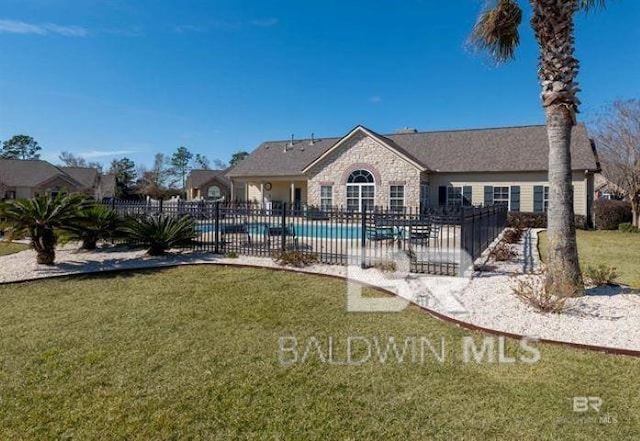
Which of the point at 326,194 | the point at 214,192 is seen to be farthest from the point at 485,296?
the point at 214,192

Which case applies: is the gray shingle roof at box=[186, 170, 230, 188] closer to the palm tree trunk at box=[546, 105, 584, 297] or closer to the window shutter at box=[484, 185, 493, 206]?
the window shutter at box=[484, 185, 493, 206]

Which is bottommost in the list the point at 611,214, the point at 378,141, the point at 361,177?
the point at 611,214

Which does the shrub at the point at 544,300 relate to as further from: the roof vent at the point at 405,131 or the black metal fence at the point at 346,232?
the roof vent at the point at 405,131

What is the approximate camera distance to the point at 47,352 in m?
5.08

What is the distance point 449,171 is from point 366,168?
5783 mm

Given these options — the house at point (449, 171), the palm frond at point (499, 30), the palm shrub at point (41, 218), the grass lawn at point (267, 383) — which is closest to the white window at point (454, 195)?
the house at point (449, 171)

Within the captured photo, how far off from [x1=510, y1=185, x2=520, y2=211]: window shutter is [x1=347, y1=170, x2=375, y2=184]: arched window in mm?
9156

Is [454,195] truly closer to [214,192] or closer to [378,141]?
[378,141]

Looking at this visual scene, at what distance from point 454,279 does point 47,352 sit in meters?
7.55

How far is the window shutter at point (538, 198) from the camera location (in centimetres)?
2472

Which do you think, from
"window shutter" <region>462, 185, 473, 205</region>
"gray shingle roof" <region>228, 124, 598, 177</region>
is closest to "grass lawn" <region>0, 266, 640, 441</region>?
"window shutter" <region>462, 185, 473, 205</region>

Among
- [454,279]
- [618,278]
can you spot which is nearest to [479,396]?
[454,279]

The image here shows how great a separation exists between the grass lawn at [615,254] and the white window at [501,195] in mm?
7624

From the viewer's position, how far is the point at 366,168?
27125 millimetres
